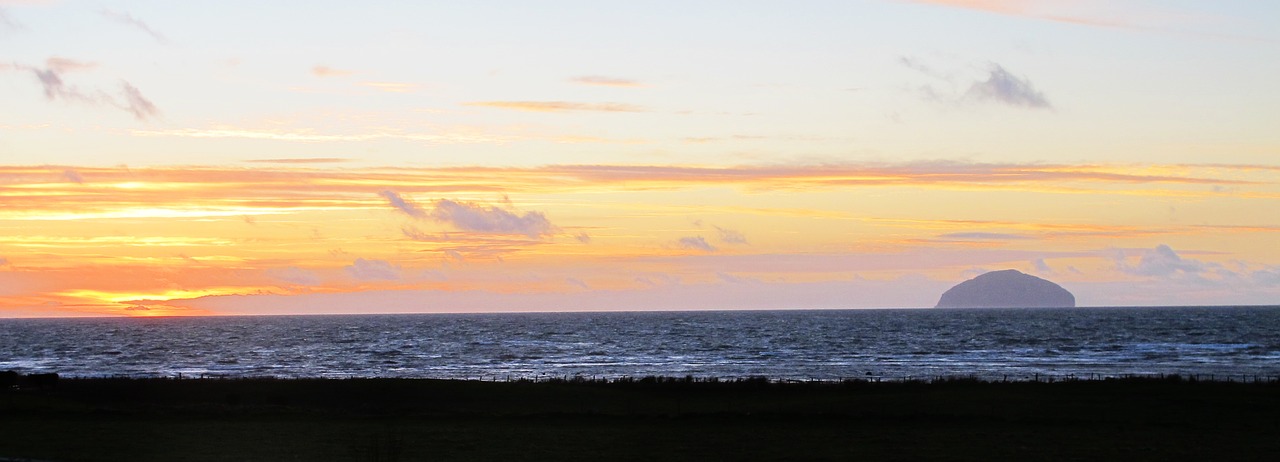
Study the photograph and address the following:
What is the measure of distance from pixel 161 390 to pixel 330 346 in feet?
243

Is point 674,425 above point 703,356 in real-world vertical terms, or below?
above

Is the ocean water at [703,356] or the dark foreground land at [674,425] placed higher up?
the dark foreground land at [674,425]

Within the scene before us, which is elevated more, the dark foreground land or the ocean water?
the dark foreground land

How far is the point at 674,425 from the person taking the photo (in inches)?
1467

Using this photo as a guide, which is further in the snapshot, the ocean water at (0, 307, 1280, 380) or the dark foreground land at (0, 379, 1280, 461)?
the ocean water at (0, 307, 1280, 380)

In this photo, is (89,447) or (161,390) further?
(161,390)

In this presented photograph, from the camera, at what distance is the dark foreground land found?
1160 inches

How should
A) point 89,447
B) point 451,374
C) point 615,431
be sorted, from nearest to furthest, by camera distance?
point 89,447, point 615,431, point 451,374

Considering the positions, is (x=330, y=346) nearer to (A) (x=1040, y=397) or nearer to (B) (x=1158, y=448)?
(A) (x=1040, y=397)

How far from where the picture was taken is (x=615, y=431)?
116ft

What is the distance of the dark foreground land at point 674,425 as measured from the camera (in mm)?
29469

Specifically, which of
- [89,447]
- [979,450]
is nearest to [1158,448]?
[979,450]

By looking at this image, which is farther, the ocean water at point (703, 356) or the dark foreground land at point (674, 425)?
the ocean water at point (703, 356)

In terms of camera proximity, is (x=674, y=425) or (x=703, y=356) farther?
(x=703, y=356)
